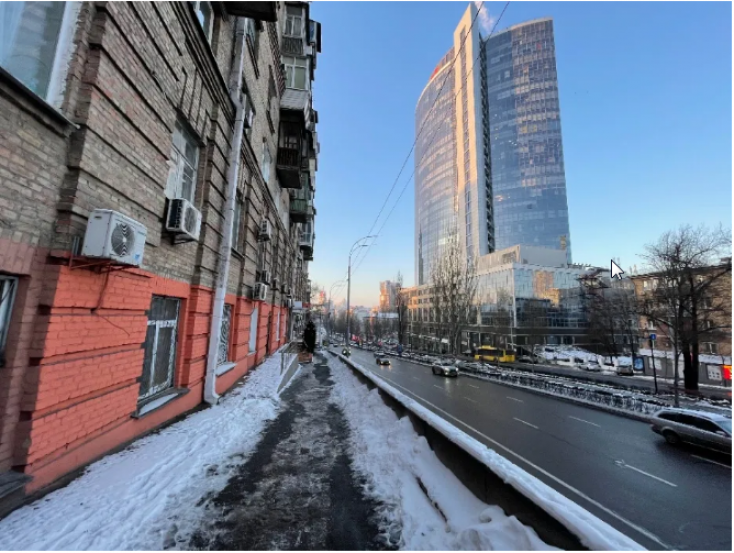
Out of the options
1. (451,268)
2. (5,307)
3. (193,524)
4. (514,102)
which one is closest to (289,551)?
(193,524)

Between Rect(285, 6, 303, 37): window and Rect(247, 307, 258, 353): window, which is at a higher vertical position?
Rect(285, 6, 303, 37): window

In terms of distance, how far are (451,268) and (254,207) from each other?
2924cm

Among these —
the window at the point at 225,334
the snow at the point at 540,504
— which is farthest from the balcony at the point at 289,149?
the snow at the point at 540,504

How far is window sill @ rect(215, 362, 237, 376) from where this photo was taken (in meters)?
8.41

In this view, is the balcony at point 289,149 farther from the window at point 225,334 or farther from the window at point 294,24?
the window at point 225,334

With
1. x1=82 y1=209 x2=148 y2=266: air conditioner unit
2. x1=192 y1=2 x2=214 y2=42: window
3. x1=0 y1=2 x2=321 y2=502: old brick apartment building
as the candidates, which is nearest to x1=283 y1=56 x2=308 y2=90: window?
x1=0 y1=2 x2=321 y2=502: old brick apartment building

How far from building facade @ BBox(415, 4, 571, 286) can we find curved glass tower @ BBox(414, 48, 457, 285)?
348 millimetres

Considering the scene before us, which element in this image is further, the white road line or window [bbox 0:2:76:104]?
the white road line

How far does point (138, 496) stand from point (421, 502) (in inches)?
129

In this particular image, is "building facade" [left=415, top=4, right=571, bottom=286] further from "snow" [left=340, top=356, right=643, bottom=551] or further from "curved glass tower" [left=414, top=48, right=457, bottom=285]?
"snow" [left=340, top=356, right=643, bottom=551]

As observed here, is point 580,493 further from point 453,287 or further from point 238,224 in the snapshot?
point 453,287

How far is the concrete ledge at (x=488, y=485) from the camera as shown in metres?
2.52

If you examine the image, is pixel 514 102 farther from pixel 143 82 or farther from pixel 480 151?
pixel 143 82

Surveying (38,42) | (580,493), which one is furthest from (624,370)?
(38,42)
